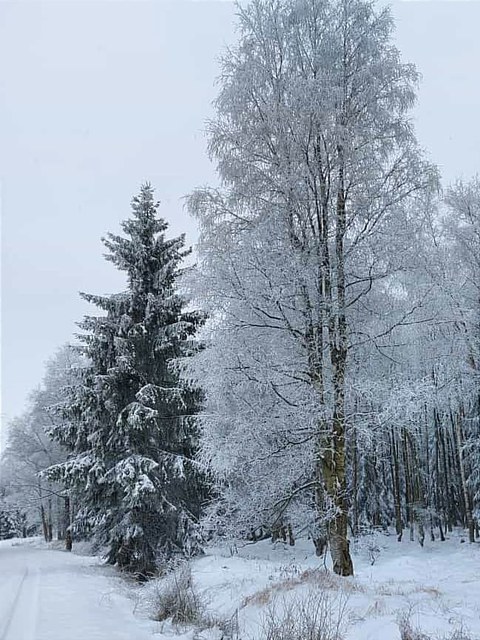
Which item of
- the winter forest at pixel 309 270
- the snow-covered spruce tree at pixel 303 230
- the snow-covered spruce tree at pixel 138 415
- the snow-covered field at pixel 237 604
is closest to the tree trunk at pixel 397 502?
the snow-covered spruce tree at pixel 138 415

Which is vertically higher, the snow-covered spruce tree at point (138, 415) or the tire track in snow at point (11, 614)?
the snow-covered spruce tree at point (138, 415)

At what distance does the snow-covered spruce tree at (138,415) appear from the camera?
13.4m

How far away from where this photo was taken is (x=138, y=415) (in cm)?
1313

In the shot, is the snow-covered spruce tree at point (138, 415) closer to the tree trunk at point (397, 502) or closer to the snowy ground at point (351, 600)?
the snowy ground at point (351, 600)

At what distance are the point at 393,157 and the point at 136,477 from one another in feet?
30.9

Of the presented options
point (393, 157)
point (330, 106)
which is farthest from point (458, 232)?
point (330, 106)

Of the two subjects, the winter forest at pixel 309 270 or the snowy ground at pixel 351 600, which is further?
the winter forest at pixel 309 270

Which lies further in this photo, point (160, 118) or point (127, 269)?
point (160, 118)

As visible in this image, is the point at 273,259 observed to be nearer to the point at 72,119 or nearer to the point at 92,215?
the point at 92,215

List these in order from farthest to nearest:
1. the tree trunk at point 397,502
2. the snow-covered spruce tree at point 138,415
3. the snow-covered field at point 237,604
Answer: the tree trunk at point 397,502 < the snow-covered spruce tree at point 138,415 < the snow-covered field at point 237,604

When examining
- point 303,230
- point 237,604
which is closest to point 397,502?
point 237,604

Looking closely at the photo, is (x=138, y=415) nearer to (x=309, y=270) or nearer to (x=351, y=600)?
(x=309, y=270)

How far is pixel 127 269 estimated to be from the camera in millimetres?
15398

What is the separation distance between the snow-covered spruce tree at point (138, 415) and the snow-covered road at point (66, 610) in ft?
6.40
